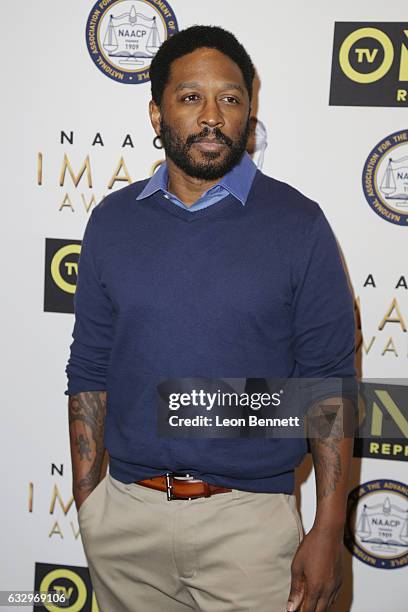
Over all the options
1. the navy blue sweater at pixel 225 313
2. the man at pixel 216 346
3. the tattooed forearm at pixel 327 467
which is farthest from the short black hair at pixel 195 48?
the tattooed forearm at pixel 327 467

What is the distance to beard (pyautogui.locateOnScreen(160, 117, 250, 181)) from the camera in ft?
4.23

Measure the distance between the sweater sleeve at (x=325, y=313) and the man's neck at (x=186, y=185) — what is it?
0.82 feet

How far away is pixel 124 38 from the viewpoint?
5.73ft

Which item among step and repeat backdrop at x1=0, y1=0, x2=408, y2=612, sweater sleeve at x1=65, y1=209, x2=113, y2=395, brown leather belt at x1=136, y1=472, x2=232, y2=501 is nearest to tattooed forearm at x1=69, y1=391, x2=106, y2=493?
sweater sleeve at x1=65, y1=209, x2=113, y2=395

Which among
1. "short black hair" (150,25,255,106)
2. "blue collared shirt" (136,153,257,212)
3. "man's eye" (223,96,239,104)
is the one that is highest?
"short black hair" (150,25,255,106)

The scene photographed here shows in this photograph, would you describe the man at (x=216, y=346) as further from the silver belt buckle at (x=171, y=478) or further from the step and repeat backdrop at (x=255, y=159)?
the step and repeat backdrop at (x=255, y=159)

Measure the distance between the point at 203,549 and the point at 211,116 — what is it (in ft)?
2.73

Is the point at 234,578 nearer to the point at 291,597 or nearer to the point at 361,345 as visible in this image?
the point at 291,597

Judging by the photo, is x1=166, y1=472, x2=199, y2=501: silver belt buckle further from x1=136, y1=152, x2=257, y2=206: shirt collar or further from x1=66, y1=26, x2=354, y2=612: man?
x1=136, y1=152, x2=257, y2=206: shirt collar

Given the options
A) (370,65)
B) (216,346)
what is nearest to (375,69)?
(370,65)

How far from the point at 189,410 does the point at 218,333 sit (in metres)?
0.18

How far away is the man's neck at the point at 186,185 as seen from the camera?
135cm

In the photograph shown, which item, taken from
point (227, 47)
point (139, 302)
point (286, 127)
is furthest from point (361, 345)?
point (227, 47)

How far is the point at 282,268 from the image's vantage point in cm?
123
